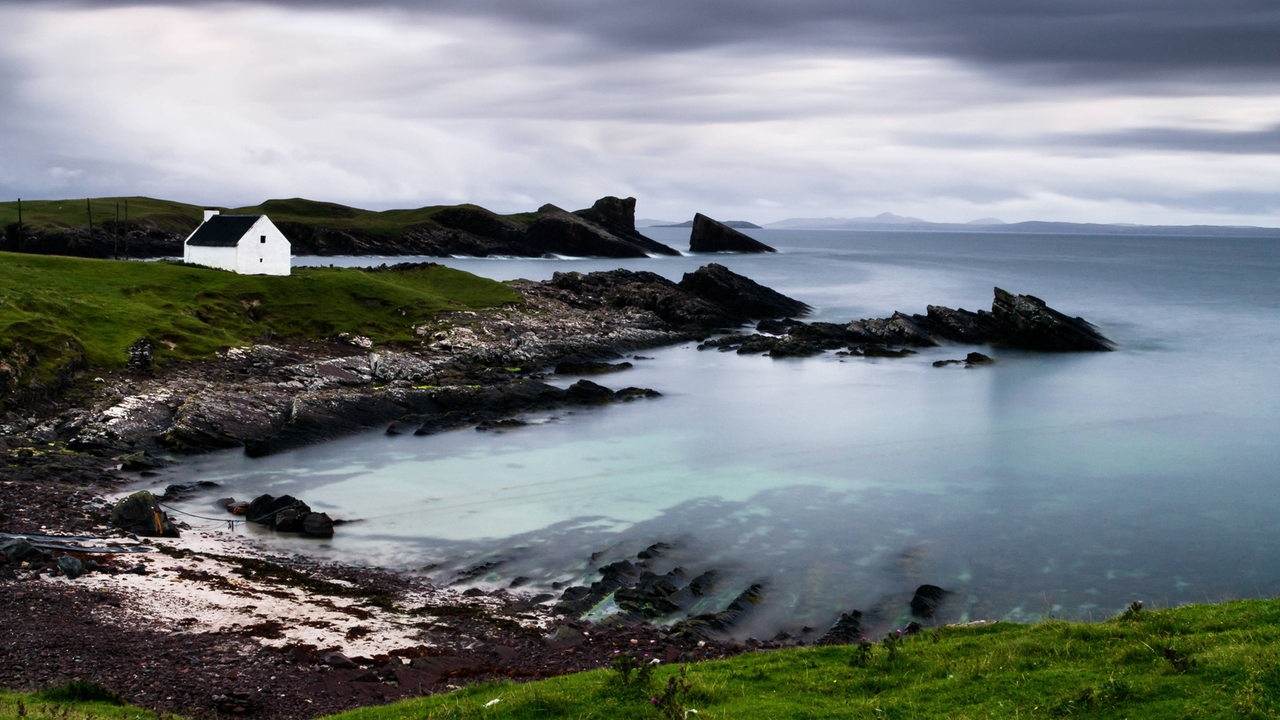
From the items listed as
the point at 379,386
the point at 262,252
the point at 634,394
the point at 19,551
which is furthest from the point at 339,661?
the point at 262,252

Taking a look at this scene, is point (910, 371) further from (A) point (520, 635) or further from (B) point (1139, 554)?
(A) point (520, 635)

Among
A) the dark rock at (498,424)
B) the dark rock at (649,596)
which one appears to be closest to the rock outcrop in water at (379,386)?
the dark rock at (498,424)

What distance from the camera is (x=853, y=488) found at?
145 ft

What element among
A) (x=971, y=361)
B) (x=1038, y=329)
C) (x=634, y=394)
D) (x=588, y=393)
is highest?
(x=1038, y=329)

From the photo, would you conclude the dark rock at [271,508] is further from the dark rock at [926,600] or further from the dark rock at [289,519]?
the dark rock at [926,600]

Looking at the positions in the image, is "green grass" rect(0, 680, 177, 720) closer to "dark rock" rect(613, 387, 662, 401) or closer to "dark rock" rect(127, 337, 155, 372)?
"dark rock" rect(127, 337, 155, 372)

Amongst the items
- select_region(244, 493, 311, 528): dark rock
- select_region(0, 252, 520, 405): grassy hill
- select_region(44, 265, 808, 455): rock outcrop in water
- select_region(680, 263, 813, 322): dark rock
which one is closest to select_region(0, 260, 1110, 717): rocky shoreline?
select_region(44, 265, 808, 455): rock outcrop in water

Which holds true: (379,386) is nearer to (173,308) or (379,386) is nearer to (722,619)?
(173,308)

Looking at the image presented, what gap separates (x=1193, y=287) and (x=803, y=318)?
8523 cm

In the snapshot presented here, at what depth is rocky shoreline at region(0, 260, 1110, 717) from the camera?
70.5 feet

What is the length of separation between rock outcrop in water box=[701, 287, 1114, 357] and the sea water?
9.55 metres

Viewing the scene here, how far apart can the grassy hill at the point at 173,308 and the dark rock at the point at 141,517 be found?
19.1m

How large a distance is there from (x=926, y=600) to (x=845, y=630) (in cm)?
382

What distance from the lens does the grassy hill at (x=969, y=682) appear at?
14.5 meters
